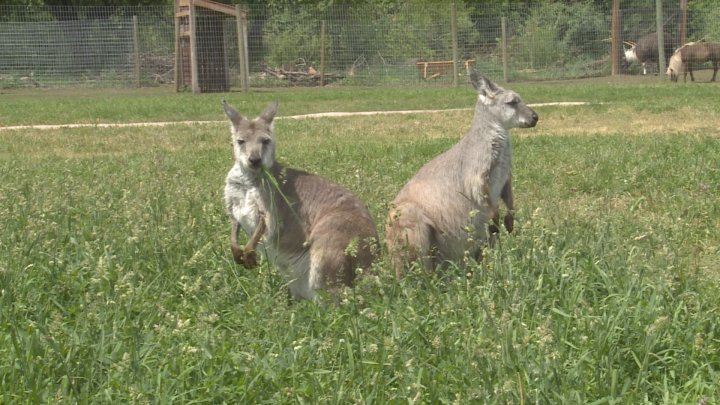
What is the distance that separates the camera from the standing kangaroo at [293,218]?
182 inches

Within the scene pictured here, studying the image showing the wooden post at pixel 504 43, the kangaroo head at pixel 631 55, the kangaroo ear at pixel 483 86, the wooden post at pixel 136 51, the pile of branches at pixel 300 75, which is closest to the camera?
the kangaroo ear at pixel 483 86

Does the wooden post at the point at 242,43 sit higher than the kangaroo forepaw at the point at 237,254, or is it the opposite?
the wooden post at the point at 242,43

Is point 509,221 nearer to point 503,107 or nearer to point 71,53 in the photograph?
point 503,107

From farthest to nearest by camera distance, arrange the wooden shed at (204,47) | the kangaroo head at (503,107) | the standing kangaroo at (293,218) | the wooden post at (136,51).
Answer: the wooden post at (136,51), the wooden shed at (204,47), the kangaroo head at (503,107), the standing kangaroo at (293,218)

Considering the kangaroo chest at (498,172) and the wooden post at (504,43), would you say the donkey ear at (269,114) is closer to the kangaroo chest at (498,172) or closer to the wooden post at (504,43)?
the kangaroo chest at (498,172)

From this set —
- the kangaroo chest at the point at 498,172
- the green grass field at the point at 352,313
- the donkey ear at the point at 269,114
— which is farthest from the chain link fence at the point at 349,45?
the donkey ear at the point at 269,114

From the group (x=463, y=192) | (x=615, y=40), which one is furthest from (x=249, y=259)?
(x=615, y=40)

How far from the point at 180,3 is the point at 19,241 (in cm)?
2031

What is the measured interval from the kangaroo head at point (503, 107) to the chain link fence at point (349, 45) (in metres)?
17.5

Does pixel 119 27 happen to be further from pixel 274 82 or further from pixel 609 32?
pixel 609 32

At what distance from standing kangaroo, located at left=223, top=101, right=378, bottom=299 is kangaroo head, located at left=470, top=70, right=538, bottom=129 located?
1.31 meters


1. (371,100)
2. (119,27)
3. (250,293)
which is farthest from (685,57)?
(250,293)

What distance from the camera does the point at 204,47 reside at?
23688 millimetres

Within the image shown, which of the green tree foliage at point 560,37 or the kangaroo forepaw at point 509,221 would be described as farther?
the green tree foliage at point 560,37
